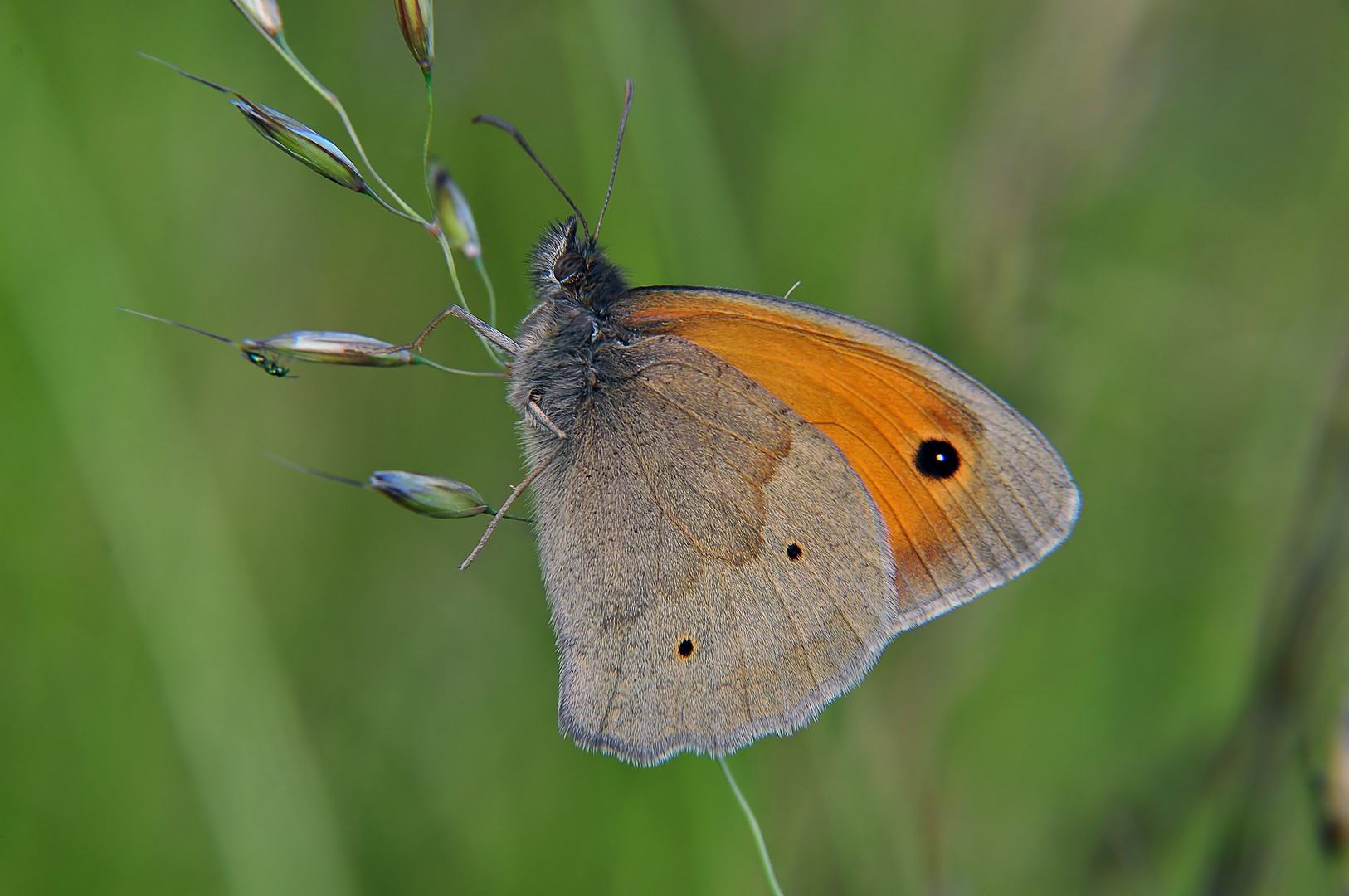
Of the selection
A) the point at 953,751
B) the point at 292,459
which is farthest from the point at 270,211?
the point at 953,751

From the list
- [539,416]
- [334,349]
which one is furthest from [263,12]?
[539,416]

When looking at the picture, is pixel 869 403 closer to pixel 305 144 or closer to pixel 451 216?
pixel 451 216

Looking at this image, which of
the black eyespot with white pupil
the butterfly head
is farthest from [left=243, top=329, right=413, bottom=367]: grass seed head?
the black eyespot with white pupil

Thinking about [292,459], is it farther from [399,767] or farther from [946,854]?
[946,854]

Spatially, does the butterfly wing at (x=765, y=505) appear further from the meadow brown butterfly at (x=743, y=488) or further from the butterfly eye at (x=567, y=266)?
the butterfly eye at (x=567, y=266)

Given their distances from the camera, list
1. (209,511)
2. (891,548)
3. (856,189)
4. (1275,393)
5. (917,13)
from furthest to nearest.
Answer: (917,13), (856,189), (1275,393), (209,511), (891,548)

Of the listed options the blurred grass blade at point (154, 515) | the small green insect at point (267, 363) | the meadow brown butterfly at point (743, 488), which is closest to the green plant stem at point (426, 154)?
the meadow brown butterfly at point (743, 488)

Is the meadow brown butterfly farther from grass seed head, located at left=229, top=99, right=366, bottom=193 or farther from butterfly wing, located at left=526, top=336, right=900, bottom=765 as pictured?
grass seed head, located at left=229, top=99, right=366, bottom=193
